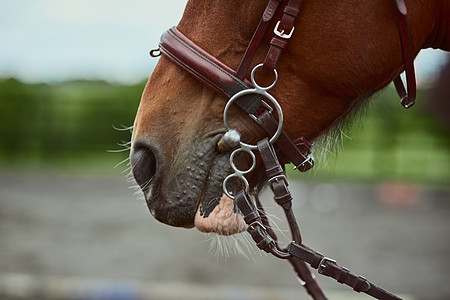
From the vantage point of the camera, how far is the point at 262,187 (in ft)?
6.07

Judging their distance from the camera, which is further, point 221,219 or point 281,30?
point 221,219

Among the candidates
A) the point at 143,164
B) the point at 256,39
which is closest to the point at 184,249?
the point at 143,164

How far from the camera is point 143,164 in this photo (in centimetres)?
176

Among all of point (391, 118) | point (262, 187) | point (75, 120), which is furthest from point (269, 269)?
point (75, 120)

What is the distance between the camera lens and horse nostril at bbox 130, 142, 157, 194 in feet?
5.74

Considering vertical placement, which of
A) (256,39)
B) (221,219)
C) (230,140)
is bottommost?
(221,219)

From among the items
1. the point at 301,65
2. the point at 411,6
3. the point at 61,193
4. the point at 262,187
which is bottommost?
the point at 61,193

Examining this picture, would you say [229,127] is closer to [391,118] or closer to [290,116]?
[290,116]

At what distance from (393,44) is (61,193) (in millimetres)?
11051

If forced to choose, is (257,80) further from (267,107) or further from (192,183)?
(192,183)

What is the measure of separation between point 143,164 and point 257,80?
18.9 inches

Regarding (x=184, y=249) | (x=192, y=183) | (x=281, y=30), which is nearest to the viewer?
(x=281, y=30)

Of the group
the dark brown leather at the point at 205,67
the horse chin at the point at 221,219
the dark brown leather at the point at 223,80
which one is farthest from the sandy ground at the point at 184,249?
the dark brown leather at the point at 205,67

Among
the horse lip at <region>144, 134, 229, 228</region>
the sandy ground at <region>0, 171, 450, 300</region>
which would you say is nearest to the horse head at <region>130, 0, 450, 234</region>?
the horse lip at <region>144, 134, 229, 228</region>
